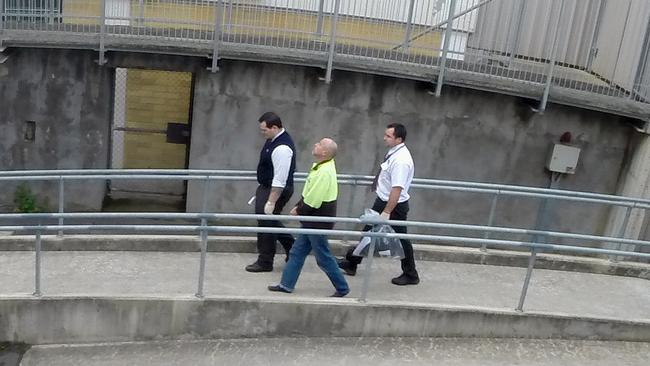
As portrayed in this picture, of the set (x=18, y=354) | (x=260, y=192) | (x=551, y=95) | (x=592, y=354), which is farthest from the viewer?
(x=551, y=95)

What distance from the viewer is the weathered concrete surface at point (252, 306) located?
5953 mm

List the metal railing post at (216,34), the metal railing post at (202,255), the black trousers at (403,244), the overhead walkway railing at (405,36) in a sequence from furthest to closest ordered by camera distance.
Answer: the overhead walkway railing at (405,36) < the metal railing post at (216,34) < the black trousers at (403,244) < the metal railing post at (202,255)

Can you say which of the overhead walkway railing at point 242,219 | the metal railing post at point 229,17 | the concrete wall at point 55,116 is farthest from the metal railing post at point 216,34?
the overhead walkway railing at point 242,219

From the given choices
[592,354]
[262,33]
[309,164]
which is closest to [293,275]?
[592,354]

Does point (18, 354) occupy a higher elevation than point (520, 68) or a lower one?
lower

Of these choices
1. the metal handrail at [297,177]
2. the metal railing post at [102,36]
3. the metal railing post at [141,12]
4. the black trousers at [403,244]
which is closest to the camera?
the black trousers at [403,244]

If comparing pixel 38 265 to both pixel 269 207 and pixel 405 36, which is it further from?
pixel 405 36

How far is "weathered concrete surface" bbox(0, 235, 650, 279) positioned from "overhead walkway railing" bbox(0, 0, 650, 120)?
9.17ft

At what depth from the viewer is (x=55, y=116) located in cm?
1026

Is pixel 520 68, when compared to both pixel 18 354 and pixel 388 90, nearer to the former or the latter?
pixel 388 90

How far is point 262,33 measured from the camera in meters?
10.3

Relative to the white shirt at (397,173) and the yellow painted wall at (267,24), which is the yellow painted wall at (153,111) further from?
the white shirt at (397,173)

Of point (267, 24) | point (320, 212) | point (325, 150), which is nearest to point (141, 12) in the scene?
point (267, 24)

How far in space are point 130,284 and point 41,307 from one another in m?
0.75
